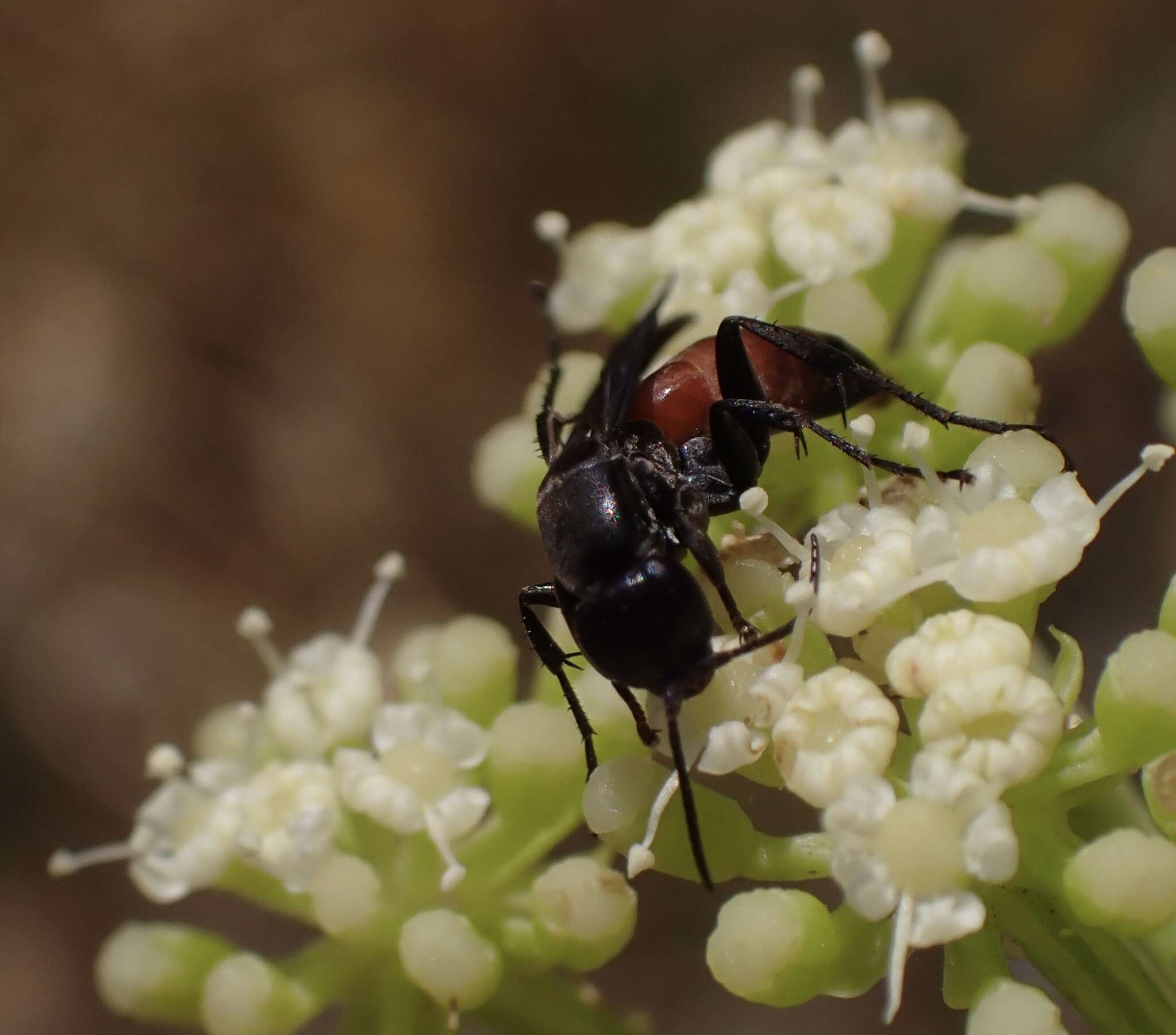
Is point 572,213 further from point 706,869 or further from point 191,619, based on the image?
point 706,869

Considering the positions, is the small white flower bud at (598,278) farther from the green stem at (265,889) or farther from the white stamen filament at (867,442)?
the green stem at (265,889)

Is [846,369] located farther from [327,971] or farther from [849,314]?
[327,971]

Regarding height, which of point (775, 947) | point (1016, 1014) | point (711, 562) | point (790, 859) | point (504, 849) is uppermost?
point (711, 562)

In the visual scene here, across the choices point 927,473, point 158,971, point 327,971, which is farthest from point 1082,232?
point 158,971

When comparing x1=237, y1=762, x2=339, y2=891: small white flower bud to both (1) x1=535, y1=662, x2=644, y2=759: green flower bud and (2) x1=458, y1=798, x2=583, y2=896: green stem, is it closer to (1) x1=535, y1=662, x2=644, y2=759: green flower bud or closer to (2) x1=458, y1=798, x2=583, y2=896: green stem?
(2) x1=458, y1=798, x2=583, y2=896: green stem

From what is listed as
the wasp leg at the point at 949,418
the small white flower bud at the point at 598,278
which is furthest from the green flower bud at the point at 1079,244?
the small white flower bud at the point at 598,278

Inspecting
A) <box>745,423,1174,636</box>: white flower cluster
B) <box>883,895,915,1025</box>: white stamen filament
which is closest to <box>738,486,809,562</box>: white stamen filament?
<box>745,423,1174,636</box>: white flower cluster
